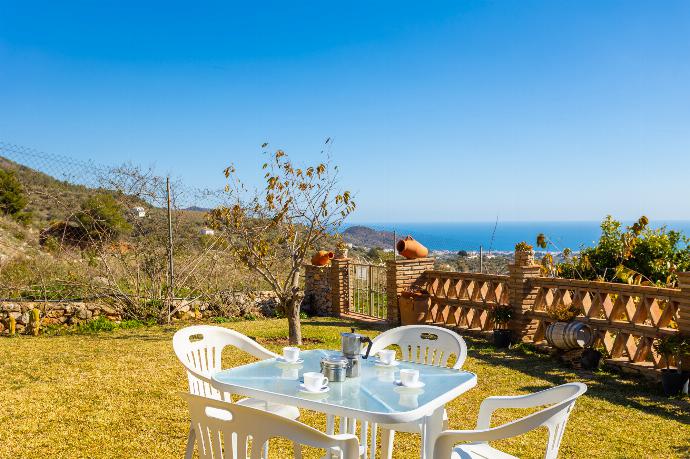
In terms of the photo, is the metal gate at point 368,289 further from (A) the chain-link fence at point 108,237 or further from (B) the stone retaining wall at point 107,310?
(A) the chain-link fence at point 108,237

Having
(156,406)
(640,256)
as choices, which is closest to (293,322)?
(156,406)

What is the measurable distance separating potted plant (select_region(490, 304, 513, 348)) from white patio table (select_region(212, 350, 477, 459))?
5.00 m

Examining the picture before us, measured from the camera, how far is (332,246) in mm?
11961

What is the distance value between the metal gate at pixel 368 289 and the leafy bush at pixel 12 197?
5.71 meters

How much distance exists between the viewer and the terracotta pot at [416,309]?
9.21 m

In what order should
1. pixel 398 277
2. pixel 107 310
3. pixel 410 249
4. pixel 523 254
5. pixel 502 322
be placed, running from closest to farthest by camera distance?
pixel 523 254
pixel 502 322
pixel 107 310
pixel 398 277
pixel 410 249

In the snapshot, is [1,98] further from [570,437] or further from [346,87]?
[570,437]

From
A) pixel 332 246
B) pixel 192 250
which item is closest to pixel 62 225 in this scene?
pixel 192 250

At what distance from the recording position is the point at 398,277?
9.55m

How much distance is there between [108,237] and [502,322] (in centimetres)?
637

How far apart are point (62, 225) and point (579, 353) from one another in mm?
7915

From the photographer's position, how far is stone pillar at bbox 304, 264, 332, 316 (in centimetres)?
1120

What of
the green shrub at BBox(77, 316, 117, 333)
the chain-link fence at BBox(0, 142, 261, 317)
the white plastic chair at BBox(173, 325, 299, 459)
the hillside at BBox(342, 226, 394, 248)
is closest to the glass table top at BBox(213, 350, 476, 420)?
the white plastic chair at BBox(173, 325, 299, 459)

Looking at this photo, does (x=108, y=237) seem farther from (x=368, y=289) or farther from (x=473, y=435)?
(x=473, y=435)
